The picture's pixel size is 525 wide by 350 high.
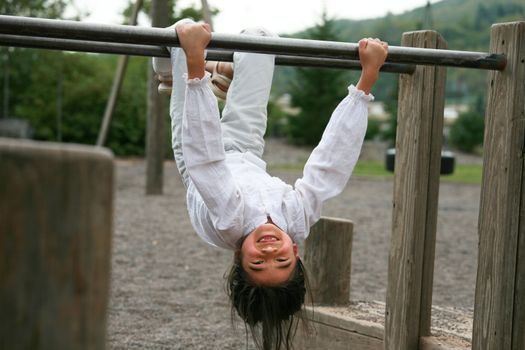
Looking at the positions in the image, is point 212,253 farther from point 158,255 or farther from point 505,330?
point 505,330

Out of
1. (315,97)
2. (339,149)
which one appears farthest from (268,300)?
(315,97)

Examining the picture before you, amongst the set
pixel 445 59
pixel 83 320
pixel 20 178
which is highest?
pixel 445 59

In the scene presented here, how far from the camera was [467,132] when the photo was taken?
2512 centimetres

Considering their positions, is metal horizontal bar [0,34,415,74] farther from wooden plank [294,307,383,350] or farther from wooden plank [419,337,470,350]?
wooden plank [294,307,383,350]

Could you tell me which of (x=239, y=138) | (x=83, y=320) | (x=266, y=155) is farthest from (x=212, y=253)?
(x=266, y=155)

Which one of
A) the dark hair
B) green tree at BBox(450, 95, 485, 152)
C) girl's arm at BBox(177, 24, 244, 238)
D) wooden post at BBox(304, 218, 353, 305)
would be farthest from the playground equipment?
green tree at BBox(450, 95, 485, 152)

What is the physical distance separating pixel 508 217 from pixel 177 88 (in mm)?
1150

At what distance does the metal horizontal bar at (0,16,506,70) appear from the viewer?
216 centimetres

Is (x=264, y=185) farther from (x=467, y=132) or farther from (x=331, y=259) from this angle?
(x=467, y=132)

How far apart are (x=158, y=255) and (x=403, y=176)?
13.2ft

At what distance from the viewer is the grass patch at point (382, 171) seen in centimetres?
1551

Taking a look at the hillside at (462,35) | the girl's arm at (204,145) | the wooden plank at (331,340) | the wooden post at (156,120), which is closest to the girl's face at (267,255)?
the girl's arm at (204,145)

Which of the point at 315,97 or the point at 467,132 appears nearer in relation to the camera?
the point at 315,97

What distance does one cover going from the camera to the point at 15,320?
0.90 meters
